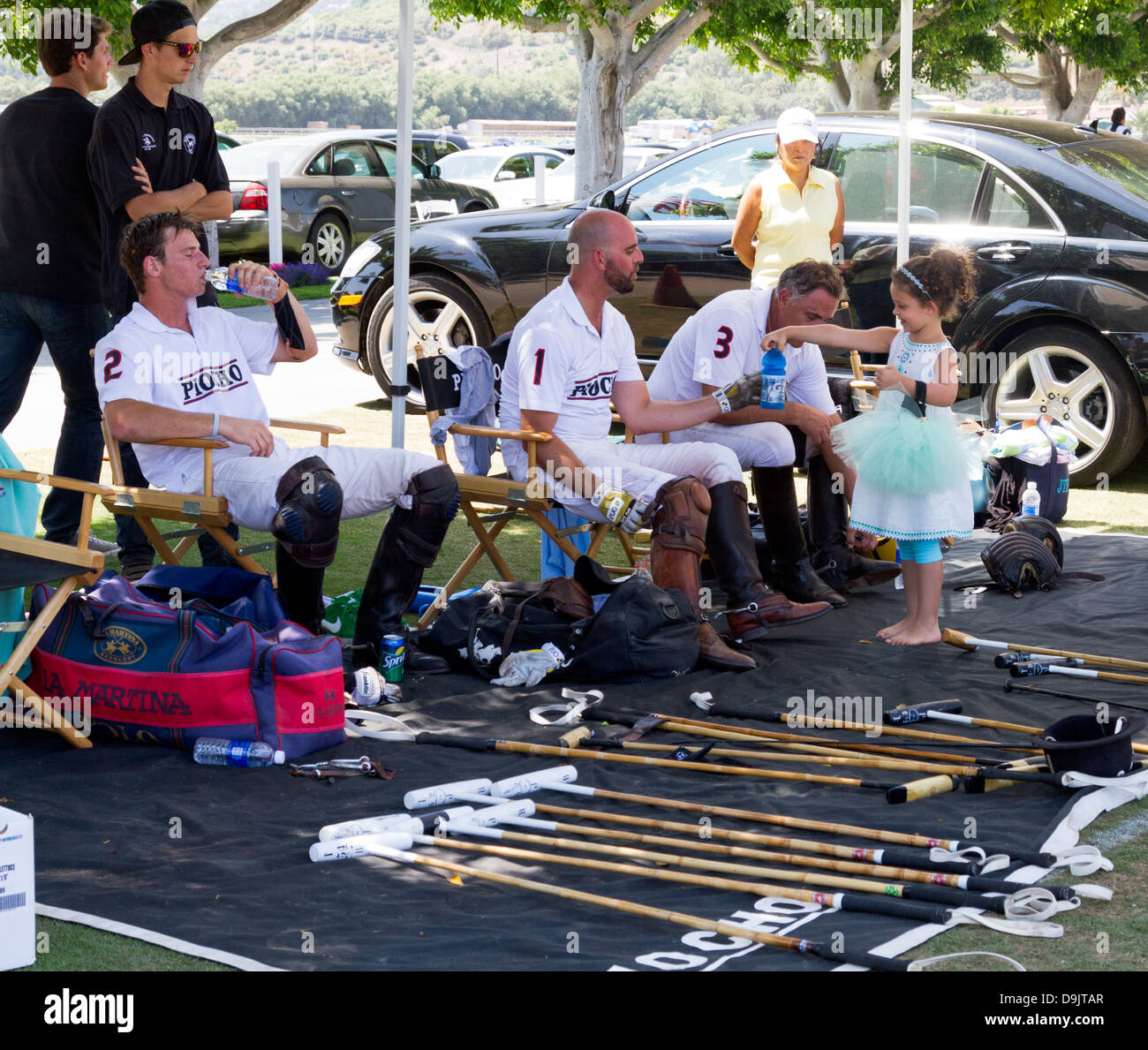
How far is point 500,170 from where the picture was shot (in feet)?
84.8

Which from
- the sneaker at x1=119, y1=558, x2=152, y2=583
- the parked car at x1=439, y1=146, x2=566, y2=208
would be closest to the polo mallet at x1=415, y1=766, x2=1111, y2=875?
the sneaker at x1=119, y1=558, x2=152, y2=583

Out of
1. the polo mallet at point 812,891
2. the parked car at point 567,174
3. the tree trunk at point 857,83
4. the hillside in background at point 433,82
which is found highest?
the hillside in background at point 433,82

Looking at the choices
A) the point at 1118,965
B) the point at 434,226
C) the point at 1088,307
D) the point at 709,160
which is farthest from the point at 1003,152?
the point at 1118,965

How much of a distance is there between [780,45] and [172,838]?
66.7ft

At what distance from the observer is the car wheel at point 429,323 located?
920 centimetres

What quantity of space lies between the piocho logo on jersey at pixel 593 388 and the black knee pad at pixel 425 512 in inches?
27.3

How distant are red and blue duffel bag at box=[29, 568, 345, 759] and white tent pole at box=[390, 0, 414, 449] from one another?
1528 millimetres

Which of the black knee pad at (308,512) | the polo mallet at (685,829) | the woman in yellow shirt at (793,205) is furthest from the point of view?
the woman in yellow shirt at (793,205)

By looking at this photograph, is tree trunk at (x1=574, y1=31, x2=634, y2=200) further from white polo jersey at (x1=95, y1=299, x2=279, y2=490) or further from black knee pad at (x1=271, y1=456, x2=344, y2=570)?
black knee pad at (x1=271, y1=456, x2=344, y2=570)

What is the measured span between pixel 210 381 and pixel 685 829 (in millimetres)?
2413

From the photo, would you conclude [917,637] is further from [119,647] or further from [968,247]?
[968,247]

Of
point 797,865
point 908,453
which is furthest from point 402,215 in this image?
point 797,865

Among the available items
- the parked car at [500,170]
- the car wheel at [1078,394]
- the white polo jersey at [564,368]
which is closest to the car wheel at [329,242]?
the parked car at [500,170]

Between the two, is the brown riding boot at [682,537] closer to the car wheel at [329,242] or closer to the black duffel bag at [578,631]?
the black duffel bag at [578,631]
